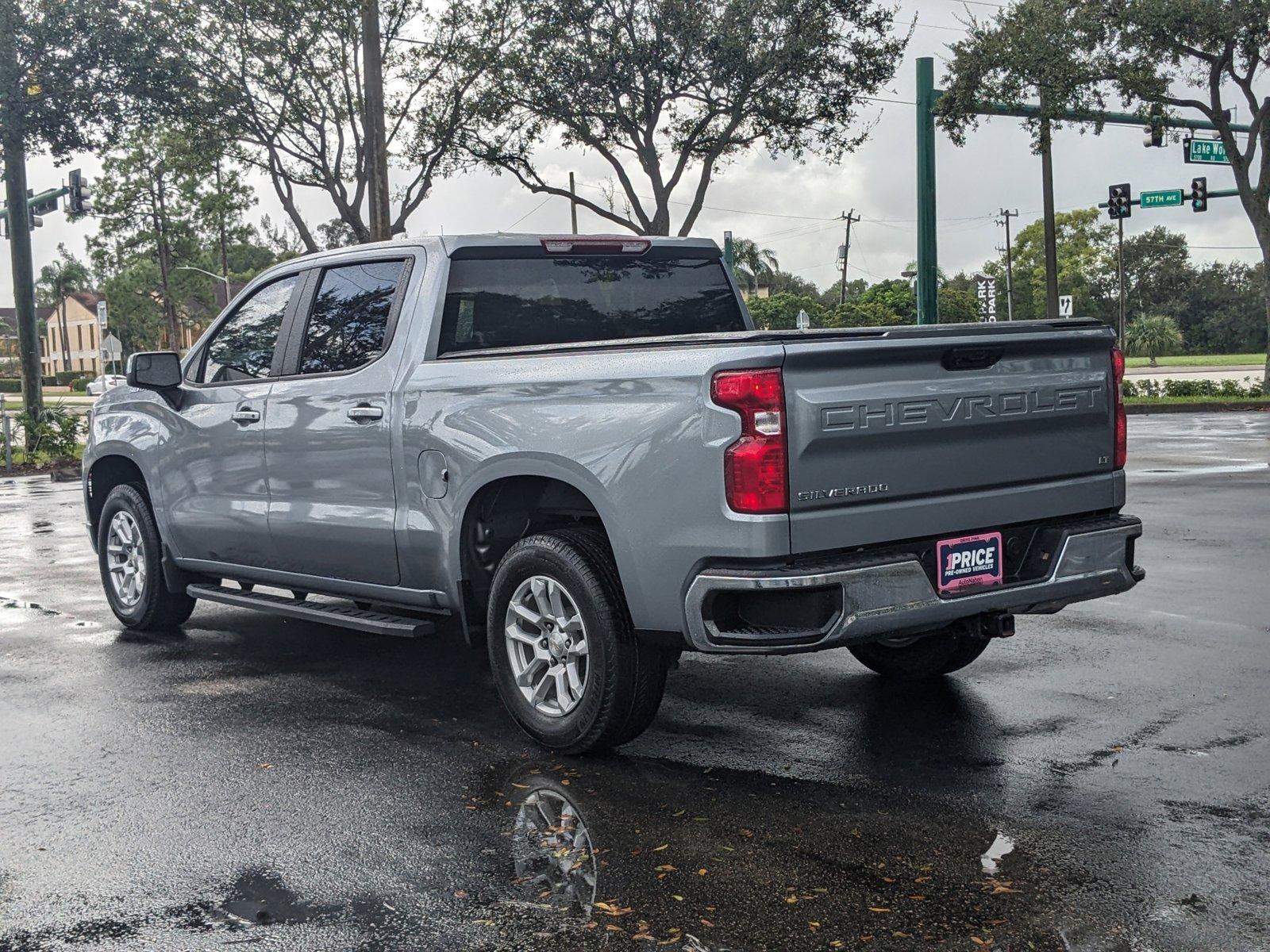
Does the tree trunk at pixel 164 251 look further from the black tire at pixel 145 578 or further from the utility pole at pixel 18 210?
the black tire at pixel 145 578

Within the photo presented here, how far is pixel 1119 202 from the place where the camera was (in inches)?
1342

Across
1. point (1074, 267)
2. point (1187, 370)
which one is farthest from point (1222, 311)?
point (1187, 370)

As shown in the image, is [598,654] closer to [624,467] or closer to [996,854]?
[624,467]

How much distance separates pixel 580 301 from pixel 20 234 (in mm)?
21465

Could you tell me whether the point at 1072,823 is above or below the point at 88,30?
below

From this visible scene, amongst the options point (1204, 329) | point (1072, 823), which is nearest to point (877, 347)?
point (1072, 823)

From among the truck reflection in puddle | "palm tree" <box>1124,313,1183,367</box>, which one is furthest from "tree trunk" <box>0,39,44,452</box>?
"palm tree" <box>1124,313,1183,367</box>

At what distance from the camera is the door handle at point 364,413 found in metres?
6.00

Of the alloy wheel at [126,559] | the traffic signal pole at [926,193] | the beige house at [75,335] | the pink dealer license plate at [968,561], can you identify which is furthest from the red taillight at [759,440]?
the beige house at [75,335]

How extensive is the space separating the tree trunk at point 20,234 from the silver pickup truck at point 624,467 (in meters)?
18.3

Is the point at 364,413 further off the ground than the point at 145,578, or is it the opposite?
the point at 364,413

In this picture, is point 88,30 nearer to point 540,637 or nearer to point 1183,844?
point 540,637

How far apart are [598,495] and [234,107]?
913 inches

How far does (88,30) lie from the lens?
76.5 ft
